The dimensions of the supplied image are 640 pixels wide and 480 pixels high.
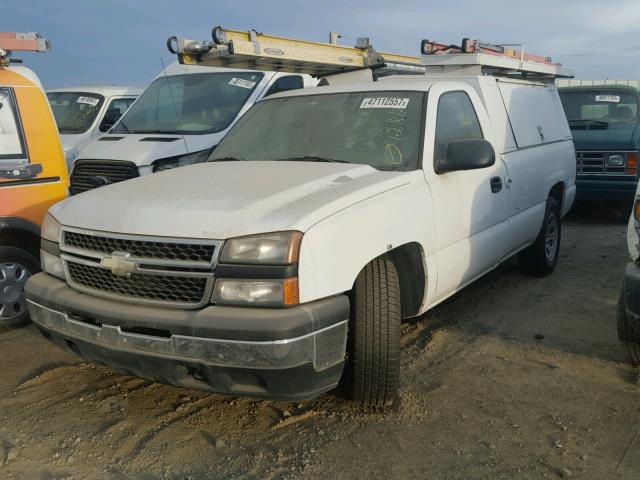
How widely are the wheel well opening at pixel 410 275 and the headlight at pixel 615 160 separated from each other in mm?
6122

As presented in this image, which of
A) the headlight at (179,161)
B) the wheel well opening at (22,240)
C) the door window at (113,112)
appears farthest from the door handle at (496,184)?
the door window at (113,112)

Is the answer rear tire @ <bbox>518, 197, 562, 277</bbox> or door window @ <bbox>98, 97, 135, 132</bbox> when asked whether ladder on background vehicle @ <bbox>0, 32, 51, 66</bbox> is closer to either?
door window @ <bbox>98, 97, 135, 132</bbox>

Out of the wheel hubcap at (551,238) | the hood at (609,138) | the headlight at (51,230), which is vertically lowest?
the wheel hubcap at (551,238)

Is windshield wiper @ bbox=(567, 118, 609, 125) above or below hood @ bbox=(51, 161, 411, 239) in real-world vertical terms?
below

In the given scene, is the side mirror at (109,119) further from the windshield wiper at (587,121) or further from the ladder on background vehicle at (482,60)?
the windshield wiper at (587,121)

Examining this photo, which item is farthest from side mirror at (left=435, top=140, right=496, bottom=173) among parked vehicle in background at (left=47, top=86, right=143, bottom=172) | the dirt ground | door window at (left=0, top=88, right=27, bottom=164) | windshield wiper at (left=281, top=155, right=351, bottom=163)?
parked vehicle in background at (left=47, top=86, right=143, bottom=172)

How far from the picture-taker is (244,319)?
8.95 ft

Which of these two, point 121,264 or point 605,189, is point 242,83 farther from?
point 605,189

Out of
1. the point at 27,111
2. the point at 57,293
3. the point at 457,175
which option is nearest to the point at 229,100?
the point at 27,111

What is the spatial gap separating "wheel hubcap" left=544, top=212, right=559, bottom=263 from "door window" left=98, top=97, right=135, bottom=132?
6116mm

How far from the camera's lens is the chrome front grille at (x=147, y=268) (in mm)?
2850

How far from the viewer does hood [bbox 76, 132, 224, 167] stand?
6156mm

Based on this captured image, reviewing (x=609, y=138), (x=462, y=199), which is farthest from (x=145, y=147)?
(x=609, y=138)

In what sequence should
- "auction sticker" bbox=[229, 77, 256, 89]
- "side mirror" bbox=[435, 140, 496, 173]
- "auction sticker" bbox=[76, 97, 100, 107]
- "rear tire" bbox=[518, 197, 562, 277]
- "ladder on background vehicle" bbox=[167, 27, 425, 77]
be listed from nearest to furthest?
1. "side mirror" bbox=[435, 140, 496, 173]
2. "ladder on background vehicle" bbox=[167, 27, 425, 77]
3. "rear tire" bbox=[518, 197, 562, 277]
4. "auction sticker" bbox=[229, 77, 256, 89]
5. "auction sticker" bbox=[76, 97, 100, 107]
